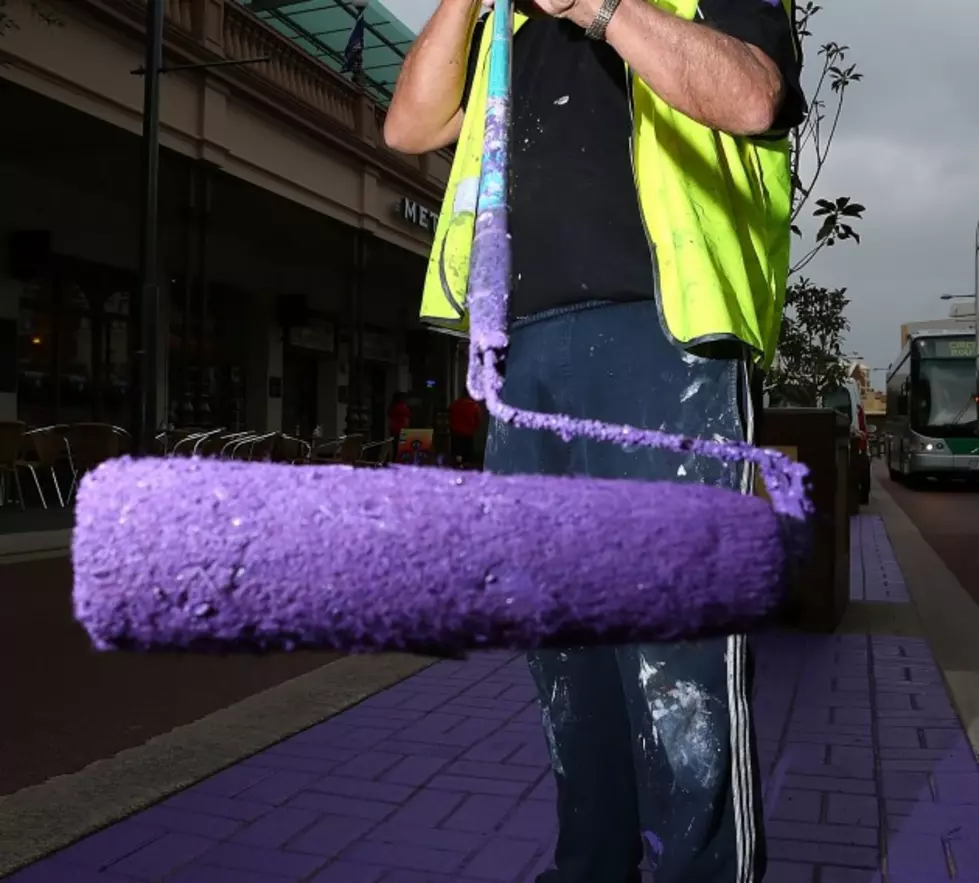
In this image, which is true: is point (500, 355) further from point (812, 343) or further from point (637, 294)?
point (812, 343)

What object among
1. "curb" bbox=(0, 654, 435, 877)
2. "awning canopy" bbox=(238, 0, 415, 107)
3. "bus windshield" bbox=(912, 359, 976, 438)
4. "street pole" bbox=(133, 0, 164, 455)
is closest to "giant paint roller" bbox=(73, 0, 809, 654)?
"curb" bbox=(0, 654, 435, 877)

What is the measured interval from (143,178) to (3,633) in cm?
694

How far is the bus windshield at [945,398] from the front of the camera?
2200 cm

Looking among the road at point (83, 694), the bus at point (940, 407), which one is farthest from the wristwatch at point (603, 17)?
the bus at point (940, 407)

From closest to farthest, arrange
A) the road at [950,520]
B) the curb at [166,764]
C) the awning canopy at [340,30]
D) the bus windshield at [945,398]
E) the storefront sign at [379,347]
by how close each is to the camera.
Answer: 1. the curb at [166,764]
2. the road at [950,520]
3. the awning canopy at [340,30]
4. the bus windshield at [945,398]
5. the storefront sign at [379,347]

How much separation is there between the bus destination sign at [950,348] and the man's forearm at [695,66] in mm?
23598

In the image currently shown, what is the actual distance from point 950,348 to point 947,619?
60.9ft

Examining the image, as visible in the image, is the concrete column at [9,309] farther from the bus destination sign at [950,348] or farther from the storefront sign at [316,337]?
the bus destination sign at [950,348]

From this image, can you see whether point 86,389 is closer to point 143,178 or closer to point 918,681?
point 143,178

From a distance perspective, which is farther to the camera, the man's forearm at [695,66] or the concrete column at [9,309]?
the concrete column at [9,309]

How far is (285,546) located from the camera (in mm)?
689

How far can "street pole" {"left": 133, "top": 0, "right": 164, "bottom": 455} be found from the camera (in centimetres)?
1079

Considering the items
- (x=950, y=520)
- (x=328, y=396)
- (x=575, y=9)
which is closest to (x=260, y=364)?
Answer: (x=328, y=396)

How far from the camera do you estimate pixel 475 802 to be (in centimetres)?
301
